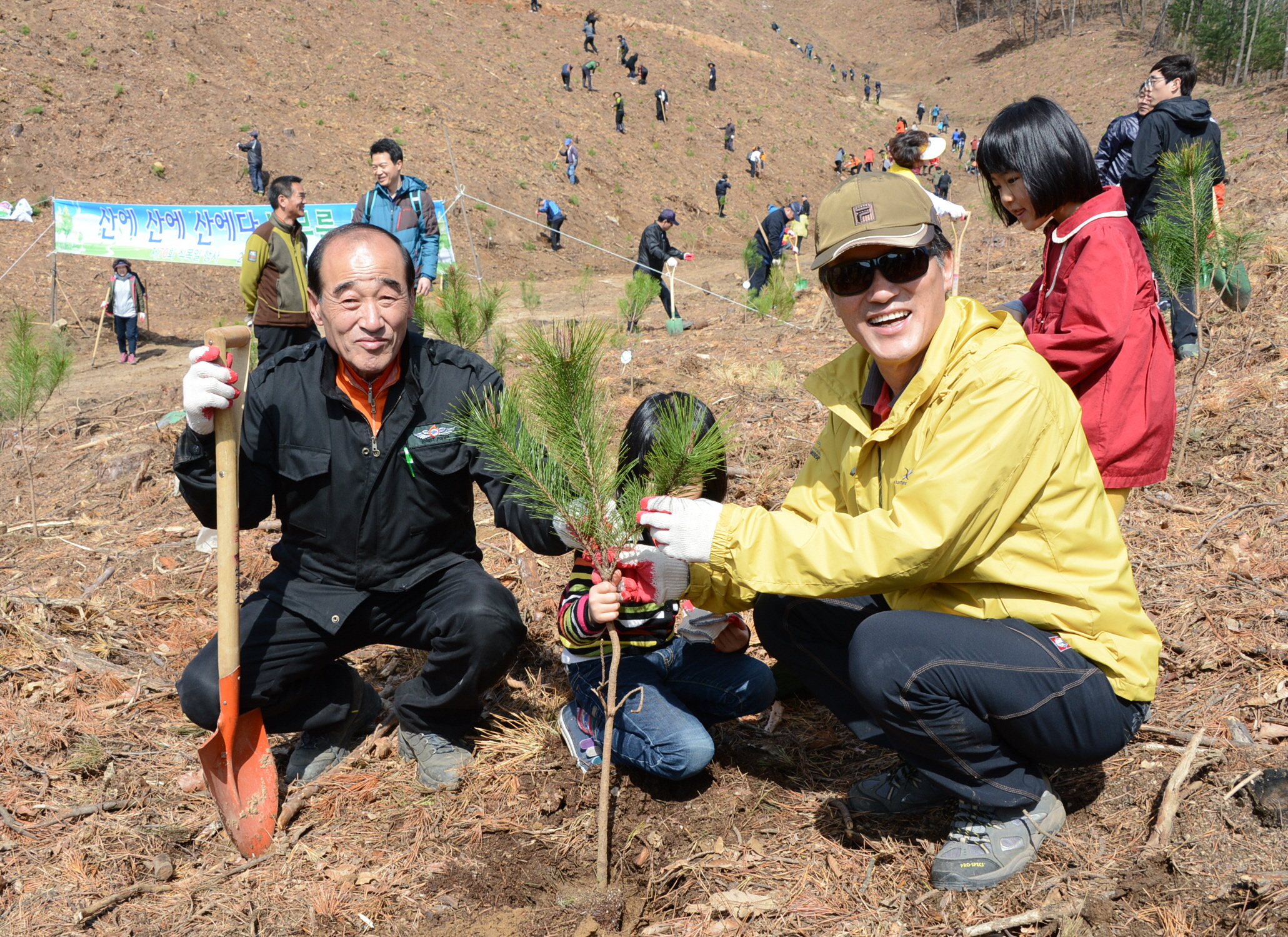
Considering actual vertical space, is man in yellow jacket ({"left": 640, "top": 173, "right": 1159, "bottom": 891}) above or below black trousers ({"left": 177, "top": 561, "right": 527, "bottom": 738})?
above

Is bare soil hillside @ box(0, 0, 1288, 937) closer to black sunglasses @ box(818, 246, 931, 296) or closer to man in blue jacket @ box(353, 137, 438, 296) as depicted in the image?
black sunglasses @ box(818, 246, 931, 296)

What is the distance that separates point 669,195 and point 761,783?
906 inches

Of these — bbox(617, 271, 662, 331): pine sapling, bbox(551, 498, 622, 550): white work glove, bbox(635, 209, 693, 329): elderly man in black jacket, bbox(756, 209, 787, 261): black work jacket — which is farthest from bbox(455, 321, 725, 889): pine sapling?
bbox(756, 209, 787, 261): black work jacket

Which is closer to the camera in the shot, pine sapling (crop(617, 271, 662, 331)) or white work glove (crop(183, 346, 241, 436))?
white work glove (crop(183, 346, 241, 436))

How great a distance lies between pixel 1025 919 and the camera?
5.52 ft

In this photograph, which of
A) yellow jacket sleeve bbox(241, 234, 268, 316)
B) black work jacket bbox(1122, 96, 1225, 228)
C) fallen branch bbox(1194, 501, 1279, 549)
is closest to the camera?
fallen branch bbox(1194, 501, 1279, 549)

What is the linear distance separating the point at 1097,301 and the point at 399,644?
2082 millimetres

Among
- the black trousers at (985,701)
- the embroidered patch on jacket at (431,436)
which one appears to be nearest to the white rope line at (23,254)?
the embroidered patch on jacket at (431,436)

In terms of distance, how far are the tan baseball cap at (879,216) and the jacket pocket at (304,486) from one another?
55.2 inches

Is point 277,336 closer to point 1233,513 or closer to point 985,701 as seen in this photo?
point 985,701

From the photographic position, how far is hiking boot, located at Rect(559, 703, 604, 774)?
232cm

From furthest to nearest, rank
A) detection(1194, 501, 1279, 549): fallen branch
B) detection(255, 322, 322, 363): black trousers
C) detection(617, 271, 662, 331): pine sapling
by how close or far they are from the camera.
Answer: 1. detection(617, 271, 662, 331): pine sapling
2. detection(255, 322, 322, 363): black trousers
3. detection(1194, 501, 1279, 549): fallen branch

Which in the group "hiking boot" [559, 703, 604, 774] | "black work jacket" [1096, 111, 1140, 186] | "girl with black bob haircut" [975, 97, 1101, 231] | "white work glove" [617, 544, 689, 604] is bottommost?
"hiking boot" [559, 703, 604, 774]

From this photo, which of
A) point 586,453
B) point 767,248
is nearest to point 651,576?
point 586,453
